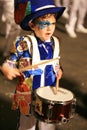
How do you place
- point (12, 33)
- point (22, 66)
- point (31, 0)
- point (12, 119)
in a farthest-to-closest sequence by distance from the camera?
point (12, 33) → point (12, 119) → point (22, 66) → point (31, 0)

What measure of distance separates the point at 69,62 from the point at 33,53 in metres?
3.42

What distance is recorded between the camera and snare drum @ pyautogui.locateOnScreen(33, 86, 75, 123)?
8.01ft

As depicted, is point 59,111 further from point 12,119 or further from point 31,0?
point 12,119

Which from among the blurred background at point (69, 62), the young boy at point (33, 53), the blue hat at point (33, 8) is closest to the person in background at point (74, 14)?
the blurred background at point (69, 62)

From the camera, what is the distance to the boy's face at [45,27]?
2.51 meters

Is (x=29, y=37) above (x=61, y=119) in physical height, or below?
above

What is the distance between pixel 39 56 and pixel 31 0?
42 cm

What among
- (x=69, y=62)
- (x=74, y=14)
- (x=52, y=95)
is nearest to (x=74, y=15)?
(x=74, y=14)

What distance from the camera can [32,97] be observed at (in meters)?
2.58

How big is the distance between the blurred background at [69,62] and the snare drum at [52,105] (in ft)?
3.41

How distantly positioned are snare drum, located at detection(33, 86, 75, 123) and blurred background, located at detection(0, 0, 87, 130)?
1.04m

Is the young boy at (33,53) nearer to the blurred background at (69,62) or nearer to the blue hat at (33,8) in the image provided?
the blue hat at (33,8)

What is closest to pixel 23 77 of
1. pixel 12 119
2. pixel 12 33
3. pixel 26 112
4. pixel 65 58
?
pixel 26 112

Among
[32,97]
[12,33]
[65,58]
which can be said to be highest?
[32,97]
